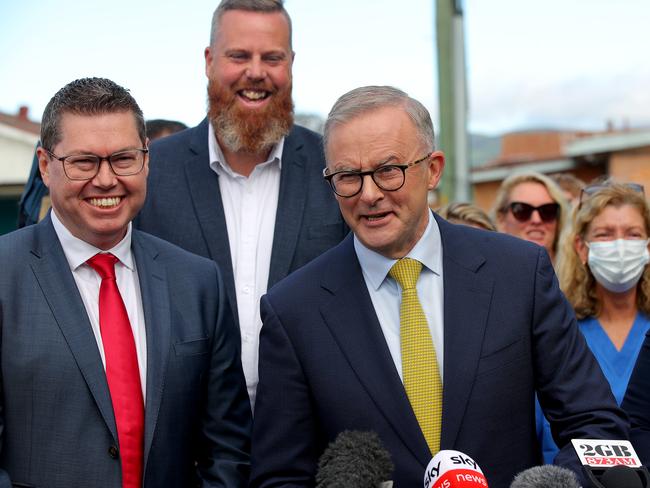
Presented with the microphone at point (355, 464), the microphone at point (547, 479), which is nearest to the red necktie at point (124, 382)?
the microphone at point (355, 464)

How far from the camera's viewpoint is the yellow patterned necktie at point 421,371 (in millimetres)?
3229

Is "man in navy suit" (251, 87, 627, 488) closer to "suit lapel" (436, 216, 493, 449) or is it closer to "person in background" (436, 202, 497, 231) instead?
"suit lapel" (436, 216, 493, 449)

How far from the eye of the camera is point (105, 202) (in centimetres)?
346

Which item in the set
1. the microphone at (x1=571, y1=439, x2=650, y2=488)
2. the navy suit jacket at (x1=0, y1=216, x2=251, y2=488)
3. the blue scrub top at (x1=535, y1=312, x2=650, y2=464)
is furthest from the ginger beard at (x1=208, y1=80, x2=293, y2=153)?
the microphone at (x1=571, y1=439, x2=650, y2=488)

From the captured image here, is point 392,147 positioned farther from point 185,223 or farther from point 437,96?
point 437,96

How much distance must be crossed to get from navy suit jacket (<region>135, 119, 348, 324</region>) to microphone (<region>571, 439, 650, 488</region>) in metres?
1.77

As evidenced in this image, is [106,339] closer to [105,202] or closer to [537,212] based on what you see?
[105,202]

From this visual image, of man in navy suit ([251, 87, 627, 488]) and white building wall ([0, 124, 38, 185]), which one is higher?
white building wall ([0, 124, 38, 185])

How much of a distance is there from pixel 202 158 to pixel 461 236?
157cm

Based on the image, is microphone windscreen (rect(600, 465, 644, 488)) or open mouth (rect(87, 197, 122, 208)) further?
open mouth (rect(87, 197, 122, 208))

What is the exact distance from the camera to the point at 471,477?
256 centimetres

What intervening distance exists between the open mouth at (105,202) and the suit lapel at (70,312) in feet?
0.69

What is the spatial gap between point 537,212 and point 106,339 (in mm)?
3843

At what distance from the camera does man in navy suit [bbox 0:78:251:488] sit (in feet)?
10.6
